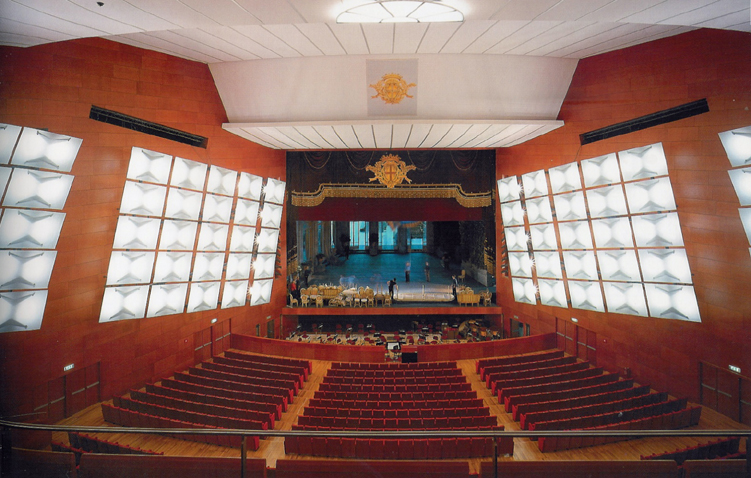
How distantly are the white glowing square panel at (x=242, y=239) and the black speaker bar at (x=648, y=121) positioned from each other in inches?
379

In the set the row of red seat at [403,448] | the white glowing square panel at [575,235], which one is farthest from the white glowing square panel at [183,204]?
the white glowing square panel at [575,235]

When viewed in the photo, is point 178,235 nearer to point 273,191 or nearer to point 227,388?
point 273,191

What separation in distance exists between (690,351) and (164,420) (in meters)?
10.8

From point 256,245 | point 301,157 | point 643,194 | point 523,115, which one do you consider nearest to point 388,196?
point 301,157

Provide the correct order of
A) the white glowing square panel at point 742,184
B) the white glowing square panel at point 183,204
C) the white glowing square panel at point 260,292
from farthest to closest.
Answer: the white glowing square panel at point 260,292, the white glowing square panel at point 183,204, the white glowing square panel at point 742,184

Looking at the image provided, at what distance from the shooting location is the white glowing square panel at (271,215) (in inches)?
458

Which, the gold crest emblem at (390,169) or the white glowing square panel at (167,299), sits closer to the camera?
the white glowing square panel at (167,299)

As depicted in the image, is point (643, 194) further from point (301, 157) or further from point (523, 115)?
point (301, 157)

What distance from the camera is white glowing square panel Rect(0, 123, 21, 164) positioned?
18.9 feet

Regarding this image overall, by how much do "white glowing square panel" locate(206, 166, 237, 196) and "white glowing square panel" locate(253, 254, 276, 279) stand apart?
7.76 ft

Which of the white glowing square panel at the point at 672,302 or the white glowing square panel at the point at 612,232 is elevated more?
the white glowing square panel at the point at 612,232

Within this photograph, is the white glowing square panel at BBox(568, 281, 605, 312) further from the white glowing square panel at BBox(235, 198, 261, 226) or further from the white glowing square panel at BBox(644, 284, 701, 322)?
the white glowing square panel at BBox(235, 198, 261, 226)

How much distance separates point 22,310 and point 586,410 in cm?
1050

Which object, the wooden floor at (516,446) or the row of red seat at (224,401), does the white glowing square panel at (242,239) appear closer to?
the row of red seat at (224,401)
